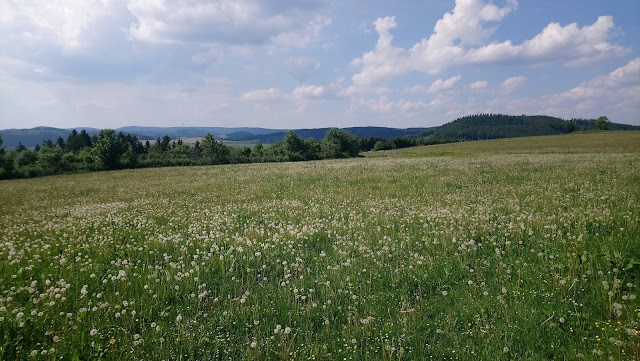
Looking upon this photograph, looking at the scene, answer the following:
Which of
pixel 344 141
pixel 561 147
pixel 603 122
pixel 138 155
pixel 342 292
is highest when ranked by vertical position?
pixel 603 122

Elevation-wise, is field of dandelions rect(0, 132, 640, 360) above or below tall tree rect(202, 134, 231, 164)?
below

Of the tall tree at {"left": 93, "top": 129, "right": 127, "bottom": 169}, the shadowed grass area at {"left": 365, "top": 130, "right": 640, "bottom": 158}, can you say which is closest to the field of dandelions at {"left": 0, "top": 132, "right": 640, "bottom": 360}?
the shadowed grass area at {"left": 365, "top": 130, "right": 640, "bottom": 158}

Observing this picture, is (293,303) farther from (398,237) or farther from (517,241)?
(517,241)

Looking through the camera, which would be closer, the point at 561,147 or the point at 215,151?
the point at 561,147

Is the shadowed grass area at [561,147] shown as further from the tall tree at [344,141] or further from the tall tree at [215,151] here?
the tall tree at [215,151]

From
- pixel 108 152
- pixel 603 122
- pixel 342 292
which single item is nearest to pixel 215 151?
pixel 108 152

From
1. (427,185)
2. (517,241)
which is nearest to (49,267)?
(517,241)

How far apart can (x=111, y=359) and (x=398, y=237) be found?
5.68 meters

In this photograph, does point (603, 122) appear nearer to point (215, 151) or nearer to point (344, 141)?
point (344, 141)

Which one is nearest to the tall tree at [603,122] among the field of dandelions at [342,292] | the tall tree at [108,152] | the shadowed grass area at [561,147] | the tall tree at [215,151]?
the shadowed grass area at [561,147]

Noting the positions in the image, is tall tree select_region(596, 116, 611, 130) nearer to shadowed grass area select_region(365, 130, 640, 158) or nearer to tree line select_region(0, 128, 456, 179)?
shadowed grass area select_region(365, 130, 640, 158)

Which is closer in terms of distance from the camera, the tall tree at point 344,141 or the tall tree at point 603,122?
the tall tree at point 344,141

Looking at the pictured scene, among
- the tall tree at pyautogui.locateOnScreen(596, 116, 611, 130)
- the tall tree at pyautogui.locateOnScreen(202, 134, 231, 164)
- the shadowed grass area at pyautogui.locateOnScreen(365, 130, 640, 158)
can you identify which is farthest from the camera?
the tall tree at pyautogui.locateOnScreen(596, 116, 611, 130)

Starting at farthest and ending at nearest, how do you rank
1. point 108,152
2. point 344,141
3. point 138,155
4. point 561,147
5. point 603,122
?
point 603,122 < point 344,141 < point 138,155 < point 108,152 < point 561,147
